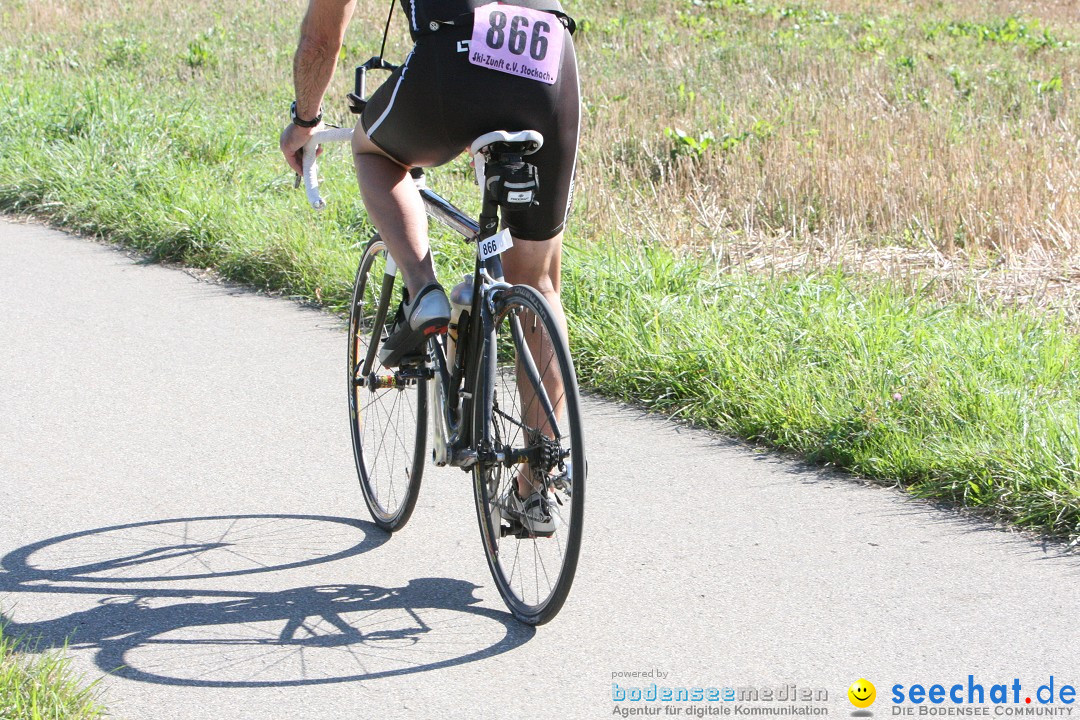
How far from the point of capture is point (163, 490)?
14.8 feet

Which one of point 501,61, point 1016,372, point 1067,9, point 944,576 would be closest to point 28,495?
point 501,61

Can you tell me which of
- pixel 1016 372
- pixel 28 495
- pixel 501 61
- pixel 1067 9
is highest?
pixel 1067 9

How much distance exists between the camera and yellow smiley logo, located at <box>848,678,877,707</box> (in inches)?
121

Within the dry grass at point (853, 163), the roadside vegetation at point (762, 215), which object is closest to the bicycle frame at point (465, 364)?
the roadside vegetation at point (762, 215)

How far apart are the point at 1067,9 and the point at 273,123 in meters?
17.6

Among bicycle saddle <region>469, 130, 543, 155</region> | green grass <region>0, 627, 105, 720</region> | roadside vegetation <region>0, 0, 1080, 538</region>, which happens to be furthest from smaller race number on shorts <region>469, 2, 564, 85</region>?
roadside vegetation <region>0, 0, 1080, 538</region>

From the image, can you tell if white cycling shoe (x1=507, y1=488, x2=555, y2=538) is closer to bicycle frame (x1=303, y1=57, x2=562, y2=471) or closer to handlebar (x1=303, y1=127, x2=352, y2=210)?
bicycle frame (x1=303, y1=57, x2=562, y2=471)

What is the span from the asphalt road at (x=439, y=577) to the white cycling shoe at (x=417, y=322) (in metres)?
0.68

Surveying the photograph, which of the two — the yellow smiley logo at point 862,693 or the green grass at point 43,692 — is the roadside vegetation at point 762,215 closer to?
the yellow smiley logo at point 862,693

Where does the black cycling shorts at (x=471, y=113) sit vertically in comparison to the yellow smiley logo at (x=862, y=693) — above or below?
above

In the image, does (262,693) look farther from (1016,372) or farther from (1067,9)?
(1067,9)

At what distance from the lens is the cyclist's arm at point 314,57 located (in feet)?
12.0

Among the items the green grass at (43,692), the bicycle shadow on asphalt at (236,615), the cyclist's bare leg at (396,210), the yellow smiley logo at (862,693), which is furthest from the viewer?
the cyclist's bare leg at (396,210)

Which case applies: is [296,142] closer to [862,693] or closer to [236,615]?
[236,615]
